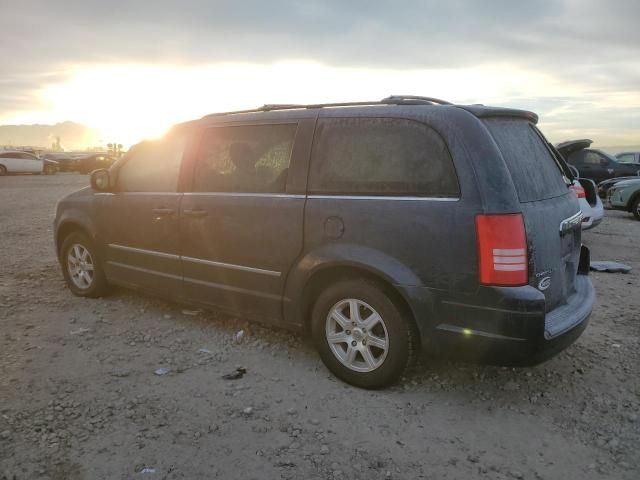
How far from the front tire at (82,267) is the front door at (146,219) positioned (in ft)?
0.74

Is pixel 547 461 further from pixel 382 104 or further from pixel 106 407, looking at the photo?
pixel 106 407

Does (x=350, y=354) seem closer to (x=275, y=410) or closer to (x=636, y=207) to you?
(x=275, y=410)

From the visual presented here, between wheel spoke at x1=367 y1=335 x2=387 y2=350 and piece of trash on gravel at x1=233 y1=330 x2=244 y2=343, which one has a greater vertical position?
wheel spoke at x1=367 y1=335 x2=387 y2=350

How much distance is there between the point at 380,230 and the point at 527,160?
→ 3.42ft

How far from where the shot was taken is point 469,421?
10.4 ft

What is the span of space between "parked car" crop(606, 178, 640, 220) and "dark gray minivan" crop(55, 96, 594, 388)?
33.7ft

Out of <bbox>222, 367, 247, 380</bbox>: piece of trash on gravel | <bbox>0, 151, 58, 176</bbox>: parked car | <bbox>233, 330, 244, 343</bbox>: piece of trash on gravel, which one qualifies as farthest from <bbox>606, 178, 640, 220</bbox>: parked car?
<bbox>0, 151, 58, 176</bbox>: parked car

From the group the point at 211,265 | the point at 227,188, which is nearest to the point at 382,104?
the point at 227,188

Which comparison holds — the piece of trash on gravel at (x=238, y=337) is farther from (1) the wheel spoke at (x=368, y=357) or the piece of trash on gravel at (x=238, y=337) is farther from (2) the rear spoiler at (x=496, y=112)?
(2) the rear spoiler at (x=496, y=112)

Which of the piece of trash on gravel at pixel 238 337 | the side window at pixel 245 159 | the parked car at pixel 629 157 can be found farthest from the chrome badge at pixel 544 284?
the parked car at pixel 629 157

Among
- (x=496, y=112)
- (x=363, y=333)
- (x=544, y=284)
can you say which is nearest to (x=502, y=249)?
(x=544, y=284)

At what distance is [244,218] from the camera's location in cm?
399

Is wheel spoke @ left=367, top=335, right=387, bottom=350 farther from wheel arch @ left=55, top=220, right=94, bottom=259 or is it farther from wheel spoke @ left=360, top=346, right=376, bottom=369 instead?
wheel arch @ left=55, top=220, right=94, bottom=259

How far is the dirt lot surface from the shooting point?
8.93 feet
